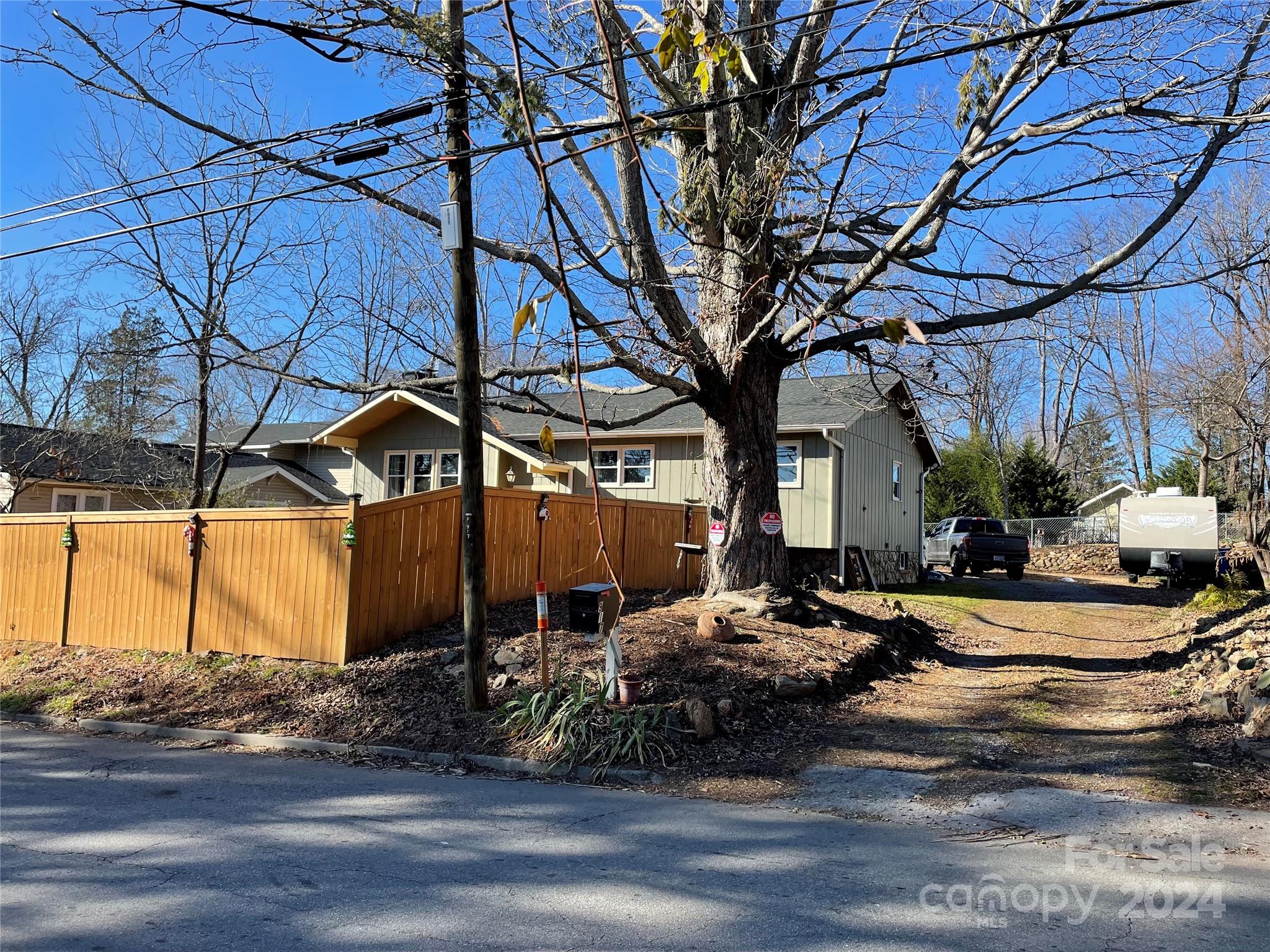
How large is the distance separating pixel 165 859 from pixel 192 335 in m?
10.3

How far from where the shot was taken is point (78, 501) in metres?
23.5

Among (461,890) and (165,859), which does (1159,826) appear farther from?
(165,859)

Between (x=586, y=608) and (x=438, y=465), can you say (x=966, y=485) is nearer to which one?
(x=438, y=465)

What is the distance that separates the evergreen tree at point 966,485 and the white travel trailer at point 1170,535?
41.3 ft

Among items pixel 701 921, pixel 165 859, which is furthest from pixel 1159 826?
pixel 165 859

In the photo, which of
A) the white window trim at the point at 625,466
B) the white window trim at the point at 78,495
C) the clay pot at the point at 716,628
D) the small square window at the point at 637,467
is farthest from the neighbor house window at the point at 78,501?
the clay pot at the point at 716,628

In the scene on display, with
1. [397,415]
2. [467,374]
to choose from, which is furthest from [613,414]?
[467,374]

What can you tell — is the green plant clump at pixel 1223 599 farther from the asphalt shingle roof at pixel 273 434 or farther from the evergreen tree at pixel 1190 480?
the asphalt shingle roof at pixel 273 434

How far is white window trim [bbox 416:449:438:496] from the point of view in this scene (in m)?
22.6

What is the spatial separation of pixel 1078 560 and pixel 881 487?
1375 centimetres

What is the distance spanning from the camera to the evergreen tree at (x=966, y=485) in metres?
38.5

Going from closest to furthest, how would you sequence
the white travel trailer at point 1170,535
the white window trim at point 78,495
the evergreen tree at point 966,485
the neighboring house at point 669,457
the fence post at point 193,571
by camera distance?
the fence post at point 193,571 < the neighboring house at point 669,457 < the white window trim at point 78,495 < the white travel trailer at point 1170,535 < the evergreen tree at point 966,485

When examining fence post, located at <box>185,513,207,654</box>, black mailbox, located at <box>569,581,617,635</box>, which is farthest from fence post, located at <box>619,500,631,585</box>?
fence post, located at <box>185,513,207,654</box>

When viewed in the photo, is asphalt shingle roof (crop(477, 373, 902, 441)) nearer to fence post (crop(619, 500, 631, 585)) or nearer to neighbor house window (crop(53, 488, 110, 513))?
fence post (crop(619, 500, 631, 585))
